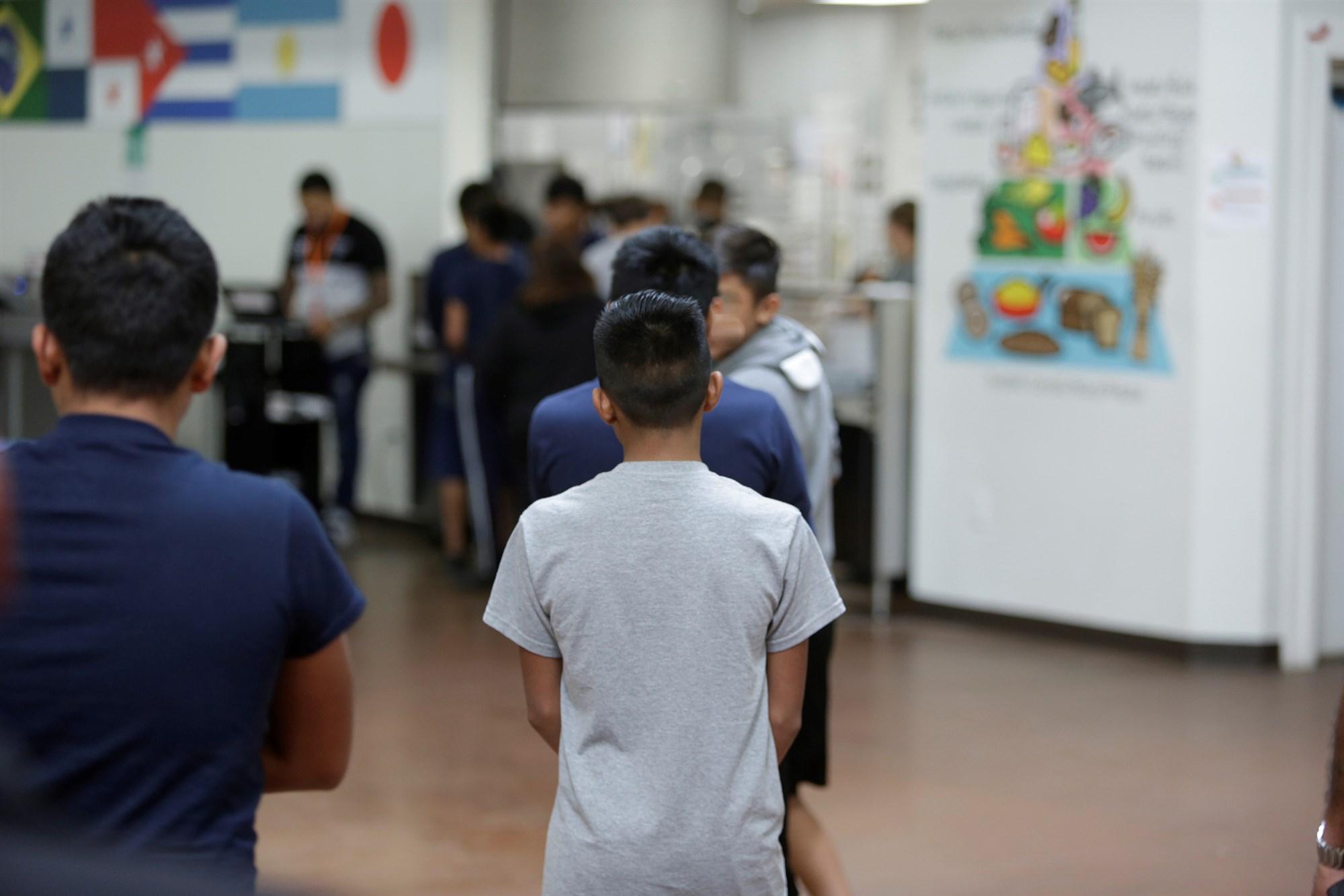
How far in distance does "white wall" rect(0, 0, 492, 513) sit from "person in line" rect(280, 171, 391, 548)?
448 millimetres

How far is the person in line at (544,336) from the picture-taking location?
596 centimetres

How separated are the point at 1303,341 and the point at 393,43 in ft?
14.9

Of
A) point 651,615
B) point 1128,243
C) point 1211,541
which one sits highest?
point 1128,243

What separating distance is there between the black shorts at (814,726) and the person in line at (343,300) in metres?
5.16

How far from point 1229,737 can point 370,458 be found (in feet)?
16.3

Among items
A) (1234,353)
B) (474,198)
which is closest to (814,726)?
(1234,353)

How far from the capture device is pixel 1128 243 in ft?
19.7

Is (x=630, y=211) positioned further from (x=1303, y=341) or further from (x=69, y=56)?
(x=69, y=56)

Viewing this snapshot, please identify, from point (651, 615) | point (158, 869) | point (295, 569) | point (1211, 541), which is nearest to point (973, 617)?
point (1211, 541)

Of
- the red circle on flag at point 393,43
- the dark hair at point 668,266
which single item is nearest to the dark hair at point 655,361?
the dark hair at point 668,266

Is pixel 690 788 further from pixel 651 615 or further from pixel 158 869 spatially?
pixel 158 869

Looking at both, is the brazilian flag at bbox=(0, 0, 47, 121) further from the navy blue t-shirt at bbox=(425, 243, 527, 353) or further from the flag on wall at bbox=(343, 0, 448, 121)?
the navy blue t-shirt at bbox=(425, 243, 527, 353)

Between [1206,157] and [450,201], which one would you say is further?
[450,201]

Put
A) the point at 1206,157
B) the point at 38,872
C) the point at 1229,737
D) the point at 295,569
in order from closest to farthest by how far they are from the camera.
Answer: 1. the point at 38,872
2. the point at 295,569
3. the point at 1229,737
4. the point at 1206,157
